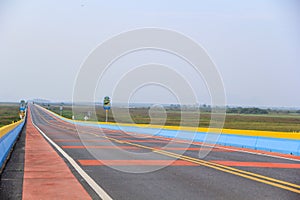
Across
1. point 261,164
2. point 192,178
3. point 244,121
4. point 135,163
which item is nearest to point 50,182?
point 192,178

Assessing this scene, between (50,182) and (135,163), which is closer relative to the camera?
(50,182)

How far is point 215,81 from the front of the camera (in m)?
16.4

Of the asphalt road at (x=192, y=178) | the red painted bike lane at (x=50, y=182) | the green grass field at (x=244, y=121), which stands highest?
the green grass field at (x=244, y=121)

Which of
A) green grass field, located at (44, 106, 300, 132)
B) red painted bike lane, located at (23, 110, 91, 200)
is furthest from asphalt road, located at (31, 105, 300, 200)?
Result: green grass field, located at (44, 106, 300, 132)

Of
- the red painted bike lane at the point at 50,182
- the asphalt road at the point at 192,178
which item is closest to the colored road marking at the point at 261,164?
the asphalt road at the point at 192,178

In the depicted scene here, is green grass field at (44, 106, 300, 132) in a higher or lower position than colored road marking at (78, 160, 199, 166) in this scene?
higher

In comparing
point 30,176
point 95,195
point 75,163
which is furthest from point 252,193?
point 75,163

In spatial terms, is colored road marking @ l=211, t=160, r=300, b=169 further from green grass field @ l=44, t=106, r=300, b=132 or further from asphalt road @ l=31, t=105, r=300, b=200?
green grass field @ l=44, t=106, r=300, b=132

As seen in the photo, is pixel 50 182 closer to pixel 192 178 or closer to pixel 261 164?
pixel 192 178

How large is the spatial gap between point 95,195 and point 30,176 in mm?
2866

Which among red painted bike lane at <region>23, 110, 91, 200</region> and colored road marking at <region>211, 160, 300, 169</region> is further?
colored road marking at <region>211, 160, 300, 169</region>

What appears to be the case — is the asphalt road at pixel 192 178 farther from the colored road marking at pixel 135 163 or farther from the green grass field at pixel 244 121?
the green grass field at pixel 244 121

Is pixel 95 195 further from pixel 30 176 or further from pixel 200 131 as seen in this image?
pixel 200 131

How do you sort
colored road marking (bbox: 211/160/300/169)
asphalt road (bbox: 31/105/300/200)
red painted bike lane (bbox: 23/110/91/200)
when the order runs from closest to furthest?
red painted bike lane (bbox: 23/110/91/200) < asphalt road (bbox: 31/105/300/200) < colored road marking (bbox: 211/160/300/169)
